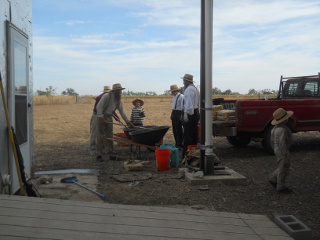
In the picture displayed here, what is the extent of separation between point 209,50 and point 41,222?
14.7 feet

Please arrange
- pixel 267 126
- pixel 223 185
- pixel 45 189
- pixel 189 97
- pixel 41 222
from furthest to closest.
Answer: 1. pixel 267 126
2. pixel 189 97
3. pixel 223 185
4. pixel 45 189
5. pixel 41 222

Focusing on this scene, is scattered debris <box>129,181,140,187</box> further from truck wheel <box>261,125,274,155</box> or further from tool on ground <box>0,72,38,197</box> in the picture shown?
truck wheel <box>261,125,274,155</box>

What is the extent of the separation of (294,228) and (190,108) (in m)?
4.63

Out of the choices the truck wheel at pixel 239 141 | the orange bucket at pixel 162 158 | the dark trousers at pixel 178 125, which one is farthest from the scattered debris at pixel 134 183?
the truck wheel at pixel 239 141

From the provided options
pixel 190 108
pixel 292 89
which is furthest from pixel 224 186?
pixel 292 89

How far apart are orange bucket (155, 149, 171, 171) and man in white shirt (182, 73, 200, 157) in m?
1.02

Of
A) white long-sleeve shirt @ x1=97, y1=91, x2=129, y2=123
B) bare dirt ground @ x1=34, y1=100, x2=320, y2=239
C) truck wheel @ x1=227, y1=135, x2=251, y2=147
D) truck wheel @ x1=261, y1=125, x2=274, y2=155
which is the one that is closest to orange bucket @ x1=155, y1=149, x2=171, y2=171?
bare dirt ground @ x1=34, y1=100, x2=320, y2=239

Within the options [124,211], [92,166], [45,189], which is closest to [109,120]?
[92,166]

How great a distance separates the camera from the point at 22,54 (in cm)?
558

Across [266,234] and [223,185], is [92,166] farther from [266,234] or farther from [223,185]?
[266,234]

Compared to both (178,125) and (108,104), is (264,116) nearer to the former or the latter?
(178,125)

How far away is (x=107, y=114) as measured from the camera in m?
9.22

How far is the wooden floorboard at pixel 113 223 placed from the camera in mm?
2871

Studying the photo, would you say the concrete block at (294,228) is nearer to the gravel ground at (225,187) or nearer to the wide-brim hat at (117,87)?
the gravel ground at (225,187)
